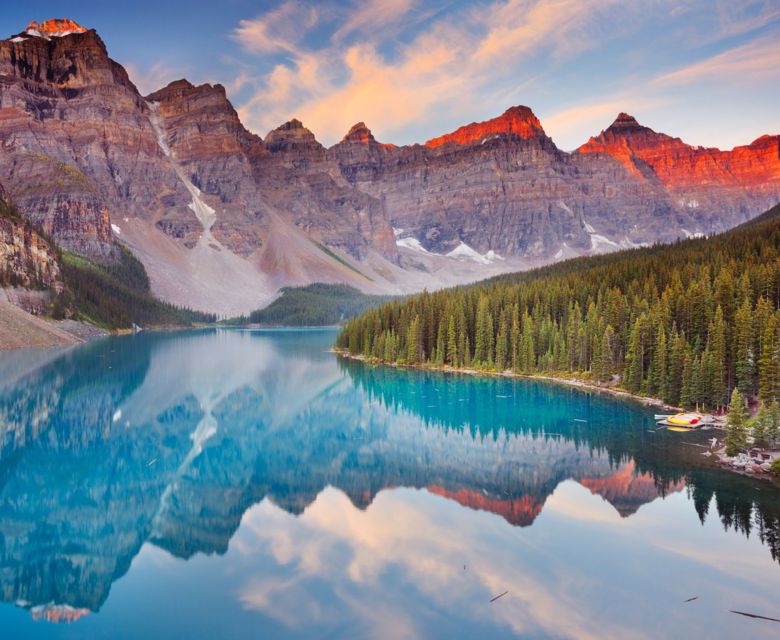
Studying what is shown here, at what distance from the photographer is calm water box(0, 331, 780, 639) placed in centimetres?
2184

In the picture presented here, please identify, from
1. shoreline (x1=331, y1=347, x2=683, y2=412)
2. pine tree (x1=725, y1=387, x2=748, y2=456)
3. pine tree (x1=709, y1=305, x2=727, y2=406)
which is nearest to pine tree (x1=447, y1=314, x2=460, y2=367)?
shoreline (x1=331, y1=347, x2=683, y2=412)

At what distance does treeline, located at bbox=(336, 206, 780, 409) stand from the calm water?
7239 millimetres

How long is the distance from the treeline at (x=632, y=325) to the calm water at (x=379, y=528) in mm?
7239

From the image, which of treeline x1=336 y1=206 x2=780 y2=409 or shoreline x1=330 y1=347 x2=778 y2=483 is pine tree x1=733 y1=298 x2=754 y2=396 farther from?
shoreline x1=330 y1=347 x2=778 y2=483

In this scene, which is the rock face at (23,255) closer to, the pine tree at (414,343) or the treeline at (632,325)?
the treeline at (632,325)

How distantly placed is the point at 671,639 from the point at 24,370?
288ft

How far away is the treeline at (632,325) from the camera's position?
2164 inches

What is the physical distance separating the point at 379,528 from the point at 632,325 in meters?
50.5

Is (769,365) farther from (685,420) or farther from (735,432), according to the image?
(735,432)

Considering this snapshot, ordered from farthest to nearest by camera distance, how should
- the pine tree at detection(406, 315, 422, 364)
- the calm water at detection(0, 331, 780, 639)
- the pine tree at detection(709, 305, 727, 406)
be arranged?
the pine tree at detection(406, 315, 422, 364), the pine tree at detection(709, 305, 727, 406), the calm water at detection(0, 331, 780, 639)

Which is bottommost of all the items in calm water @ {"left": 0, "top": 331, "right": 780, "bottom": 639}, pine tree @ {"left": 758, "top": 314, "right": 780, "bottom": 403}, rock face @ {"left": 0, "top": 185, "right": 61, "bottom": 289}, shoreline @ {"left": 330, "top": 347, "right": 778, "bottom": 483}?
calm water @ {"left": 0, "top": 331, "right": 780, "bottom": 639}

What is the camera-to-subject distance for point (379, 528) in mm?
30359

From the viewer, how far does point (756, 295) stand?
217 feet

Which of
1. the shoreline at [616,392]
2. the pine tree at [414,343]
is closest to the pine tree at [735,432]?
the shoreline at [616,392]
